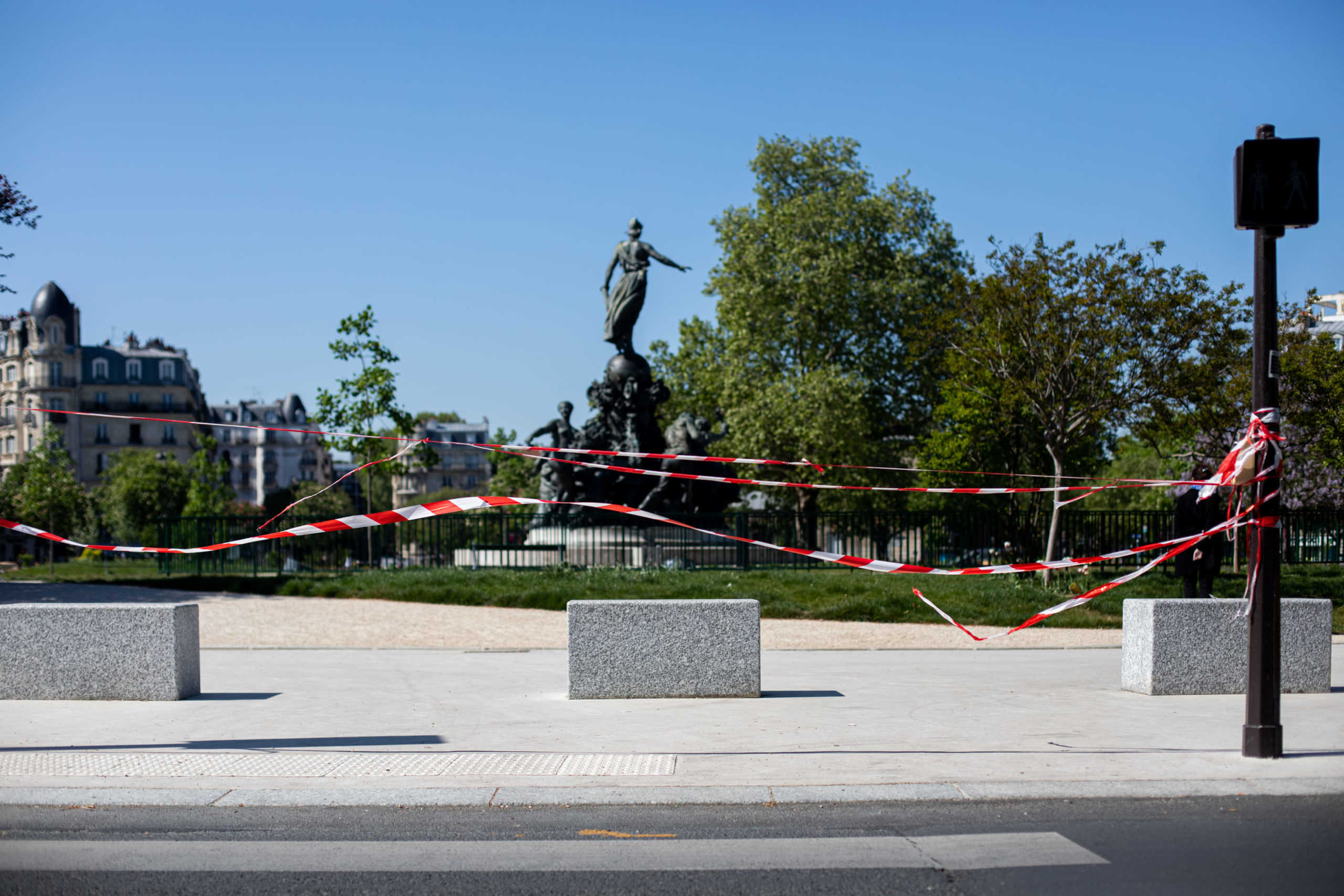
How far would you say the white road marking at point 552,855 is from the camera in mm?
5156

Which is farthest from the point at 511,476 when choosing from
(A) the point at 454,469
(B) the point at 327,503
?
(A) the point at 454,469

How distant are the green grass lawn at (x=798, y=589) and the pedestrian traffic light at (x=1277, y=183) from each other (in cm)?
1030

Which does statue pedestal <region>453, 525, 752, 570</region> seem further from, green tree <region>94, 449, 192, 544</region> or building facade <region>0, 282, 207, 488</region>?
building facade <region>0, 282, 207, 488</region>

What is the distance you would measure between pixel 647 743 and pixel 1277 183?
18.0ft

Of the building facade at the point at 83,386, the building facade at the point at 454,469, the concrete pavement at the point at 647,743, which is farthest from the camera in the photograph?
the building facade at the point at 454,469

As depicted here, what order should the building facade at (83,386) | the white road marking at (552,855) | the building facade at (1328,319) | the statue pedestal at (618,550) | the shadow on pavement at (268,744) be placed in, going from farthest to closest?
the building facade at (83,386) < the building facade at (1328,319) < the statue pedestal at (618,550) < the shadow on pavement at (268,744) < the white road marking at (552,855)

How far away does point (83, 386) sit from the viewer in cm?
9712

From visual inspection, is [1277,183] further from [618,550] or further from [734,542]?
[618,550]

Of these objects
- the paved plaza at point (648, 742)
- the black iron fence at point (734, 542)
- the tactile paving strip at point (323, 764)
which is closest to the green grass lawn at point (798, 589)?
the black iron fence at point (734, 542)

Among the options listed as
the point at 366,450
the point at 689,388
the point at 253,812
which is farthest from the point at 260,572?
the point at 689,388

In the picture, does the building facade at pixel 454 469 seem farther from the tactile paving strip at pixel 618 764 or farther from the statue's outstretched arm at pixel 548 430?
the tactile paving strip at pixel 618 764

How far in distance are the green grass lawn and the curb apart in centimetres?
1011

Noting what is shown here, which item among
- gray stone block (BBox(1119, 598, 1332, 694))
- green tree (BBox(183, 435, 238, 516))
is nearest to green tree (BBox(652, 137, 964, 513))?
gray stone block (BBox(1119, 598, 1332, 694))

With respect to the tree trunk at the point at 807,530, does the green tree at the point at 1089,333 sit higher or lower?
higher
